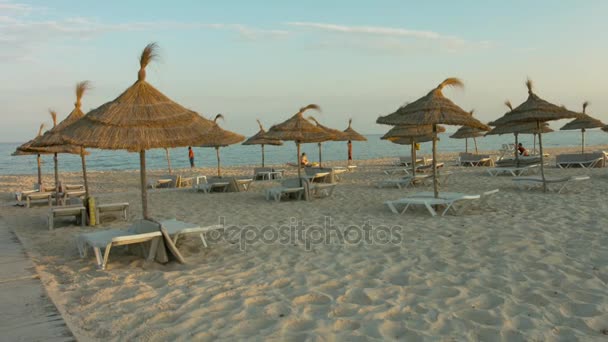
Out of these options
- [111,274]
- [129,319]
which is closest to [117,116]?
[111,274]

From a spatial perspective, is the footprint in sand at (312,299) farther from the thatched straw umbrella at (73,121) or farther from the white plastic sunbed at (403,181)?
the white plastic sunbed at (403,181)

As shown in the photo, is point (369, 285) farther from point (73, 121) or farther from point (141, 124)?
point (73, 121)

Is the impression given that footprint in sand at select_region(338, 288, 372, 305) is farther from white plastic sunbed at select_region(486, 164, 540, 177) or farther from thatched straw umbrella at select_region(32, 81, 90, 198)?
white plastic sunbed at select_region(486, 164, 540, 177)

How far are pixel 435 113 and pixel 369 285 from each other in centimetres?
461

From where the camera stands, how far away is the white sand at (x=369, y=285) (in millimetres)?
3082

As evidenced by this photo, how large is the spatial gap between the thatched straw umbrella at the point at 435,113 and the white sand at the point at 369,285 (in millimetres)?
1633

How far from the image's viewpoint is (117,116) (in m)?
5.17

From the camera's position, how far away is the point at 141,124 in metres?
5.17

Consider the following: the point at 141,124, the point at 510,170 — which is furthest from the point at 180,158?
the point at 141,124

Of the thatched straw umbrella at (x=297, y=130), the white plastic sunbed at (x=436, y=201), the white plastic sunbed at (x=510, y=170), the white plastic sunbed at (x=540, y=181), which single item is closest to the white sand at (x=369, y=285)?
the white plastic sunbed at (x=436, y=201)

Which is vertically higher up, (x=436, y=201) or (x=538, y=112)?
(x=538, y=112)

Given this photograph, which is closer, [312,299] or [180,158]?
[312,299]

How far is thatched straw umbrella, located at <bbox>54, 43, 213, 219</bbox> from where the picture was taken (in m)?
5.12

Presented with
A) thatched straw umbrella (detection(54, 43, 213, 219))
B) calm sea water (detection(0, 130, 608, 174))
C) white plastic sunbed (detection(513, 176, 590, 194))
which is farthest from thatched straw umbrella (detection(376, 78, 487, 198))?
calm sea water (detection(0, 130, 608, 174))
